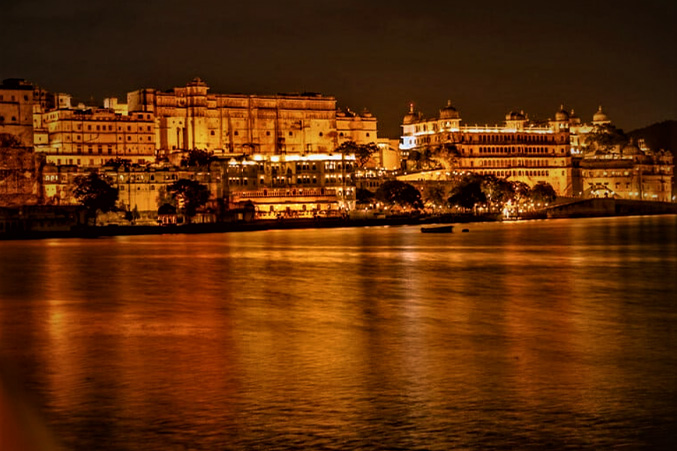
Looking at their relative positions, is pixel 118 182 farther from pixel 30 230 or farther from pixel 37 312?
pixel 37 312

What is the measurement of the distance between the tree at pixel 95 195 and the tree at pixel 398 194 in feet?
86.3

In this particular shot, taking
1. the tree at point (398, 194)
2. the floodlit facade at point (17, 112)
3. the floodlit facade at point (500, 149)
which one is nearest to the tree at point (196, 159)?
the floodlit facade at point (17, 112)

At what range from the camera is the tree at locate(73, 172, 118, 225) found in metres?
82.2

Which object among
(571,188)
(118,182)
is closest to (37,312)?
(118,182)

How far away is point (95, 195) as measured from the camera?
8238 cm

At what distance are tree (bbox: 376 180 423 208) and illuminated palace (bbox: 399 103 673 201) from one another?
10733 mm

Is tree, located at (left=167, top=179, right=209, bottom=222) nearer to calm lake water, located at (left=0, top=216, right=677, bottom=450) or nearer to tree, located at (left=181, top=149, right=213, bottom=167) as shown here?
tree, located at (left=181, top=149, right=213, bottom=167)

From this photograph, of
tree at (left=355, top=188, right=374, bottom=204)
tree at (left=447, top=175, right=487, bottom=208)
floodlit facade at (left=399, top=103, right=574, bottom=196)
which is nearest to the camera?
tree at (left=447, top=175, right=487, bottom=208)

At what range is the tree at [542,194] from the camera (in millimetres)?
107562

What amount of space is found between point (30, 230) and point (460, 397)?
72093 mm

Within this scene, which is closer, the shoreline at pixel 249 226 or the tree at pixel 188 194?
the shoreline at pixel 249 226

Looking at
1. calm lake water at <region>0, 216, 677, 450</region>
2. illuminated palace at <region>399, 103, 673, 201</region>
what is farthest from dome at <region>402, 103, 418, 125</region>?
calm lake water at <region>0, 216, 677, 450</region>

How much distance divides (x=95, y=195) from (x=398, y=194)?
29145 millimetres

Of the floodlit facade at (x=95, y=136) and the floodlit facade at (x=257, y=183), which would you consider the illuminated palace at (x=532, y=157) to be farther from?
the floodlit facade at (x=95, y=136)
